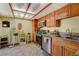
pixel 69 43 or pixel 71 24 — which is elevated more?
pixel 71 24

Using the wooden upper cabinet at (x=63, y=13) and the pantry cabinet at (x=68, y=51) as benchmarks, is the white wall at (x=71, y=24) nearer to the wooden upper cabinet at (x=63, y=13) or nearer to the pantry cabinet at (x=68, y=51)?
the wooden upper cabinet at (x=63, y=13)

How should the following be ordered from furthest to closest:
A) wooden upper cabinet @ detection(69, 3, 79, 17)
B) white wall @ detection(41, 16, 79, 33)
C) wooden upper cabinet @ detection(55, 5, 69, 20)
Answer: wooden upper cabinet @ detection(55, 5, 69, 20) < white wall @ detection(41, 16, 79, 33) < wooden upper cabinet @ detection(69, 3, 79, 17)

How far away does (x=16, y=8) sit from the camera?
2113 mm

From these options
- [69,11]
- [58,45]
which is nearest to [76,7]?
[69,11]

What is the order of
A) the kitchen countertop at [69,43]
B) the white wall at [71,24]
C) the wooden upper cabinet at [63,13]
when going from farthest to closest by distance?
the wooden upper cabinet at [63,13], the white wall at [71,24], the kitchen countertop at [69,43]

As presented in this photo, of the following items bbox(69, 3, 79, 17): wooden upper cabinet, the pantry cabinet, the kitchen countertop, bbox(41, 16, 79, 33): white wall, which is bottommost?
the pantry cabinet

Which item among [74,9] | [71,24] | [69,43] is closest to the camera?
[69,43]

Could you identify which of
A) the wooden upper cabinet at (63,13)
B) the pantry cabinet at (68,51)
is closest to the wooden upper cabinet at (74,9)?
the wooden upper cabinet at (63,13)

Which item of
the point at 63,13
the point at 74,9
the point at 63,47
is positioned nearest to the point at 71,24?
the point at 63,13

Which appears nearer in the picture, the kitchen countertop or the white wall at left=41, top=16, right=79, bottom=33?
the kitchen countertop

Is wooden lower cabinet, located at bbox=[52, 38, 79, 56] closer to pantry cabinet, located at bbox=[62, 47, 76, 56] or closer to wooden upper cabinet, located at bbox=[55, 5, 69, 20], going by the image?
pantry cabinet, located at bbox=[62, 47, 76, 56]

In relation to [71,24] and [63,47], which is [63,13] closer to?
[71,24]

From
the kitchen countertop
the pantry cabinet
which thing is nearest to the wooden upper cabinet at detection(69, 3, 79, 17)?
the kitchen countertop

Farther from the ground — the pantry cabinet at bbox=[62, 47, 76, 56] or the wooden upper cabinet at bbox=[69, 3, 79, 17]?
the wooden upper cabinet at bbox=[69, 3, 79, 17]
